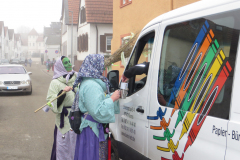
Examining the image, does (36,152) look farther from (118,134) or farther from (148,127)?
(148,127)

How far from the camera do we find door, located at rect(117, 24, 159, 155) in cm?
316

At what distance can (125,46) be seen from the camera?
624 centimetres

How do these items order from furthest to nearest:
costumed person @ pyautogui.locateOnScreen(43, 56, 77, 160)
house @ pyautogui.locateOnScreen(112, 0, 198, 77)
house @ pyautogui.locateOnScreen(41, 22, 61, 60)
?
1. house @ pyautogui.locateOnScreen(41, 22, 61, 60)
2. house @ pyautogui.locateOnScreen(112, 0, 198, 77)
3. costumed person @ pyautogui.locateOnScreen(43, 56, 77, 160)

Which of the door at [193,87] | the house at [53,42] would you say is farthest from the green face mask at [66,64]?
the house at [53,42]

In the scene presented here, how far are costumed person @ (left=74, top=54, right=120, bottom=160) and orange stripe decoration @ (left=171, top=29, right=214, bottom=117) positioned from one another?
26.7 inches

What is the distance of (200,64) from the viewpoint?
238 centimetres

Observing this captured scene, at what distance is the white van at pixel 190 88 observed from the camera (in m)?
2.06

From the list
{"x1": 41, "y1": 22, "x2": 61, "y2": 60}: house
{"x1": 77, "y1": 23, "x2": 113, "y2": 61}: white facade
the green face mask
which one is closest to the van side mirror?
the green face mask

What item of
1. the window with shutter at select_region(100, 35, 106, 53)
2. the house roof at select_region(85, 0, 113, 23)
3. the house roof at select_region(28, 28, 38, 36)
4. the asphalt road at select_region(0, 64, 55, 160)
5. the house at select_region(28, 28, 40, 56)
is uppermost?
the house roof at select_region(28, 28, 38, 36)

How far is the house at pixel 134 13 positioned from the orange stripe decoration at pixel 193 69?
864 centimetres

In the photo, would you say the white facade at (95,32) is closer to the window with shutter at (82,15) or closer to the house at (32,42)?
the window with shutter at (82,15)

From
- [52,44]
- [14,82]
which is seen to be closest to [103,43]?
[14,82]

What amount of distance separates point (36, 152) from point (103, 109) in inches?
129

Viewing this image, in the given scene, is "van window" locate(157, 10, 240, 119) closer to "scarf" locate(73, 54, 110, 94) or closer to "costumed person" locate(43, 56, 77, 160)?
"scarf" locate(73, 54, 110, 94)
